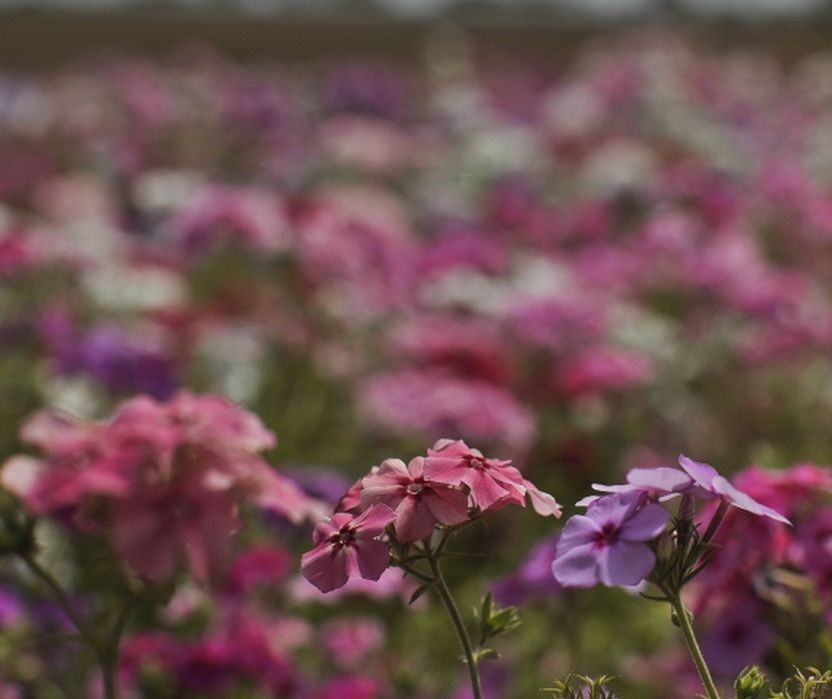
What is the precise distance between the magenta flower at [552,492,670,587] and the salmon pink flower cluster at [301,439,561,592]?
0.04m

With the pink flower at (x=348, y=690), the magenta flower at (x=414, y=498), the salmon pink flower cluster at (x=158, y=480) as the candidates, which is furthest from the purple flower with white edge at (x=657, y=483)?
the pink flower at (x=348, y=690)

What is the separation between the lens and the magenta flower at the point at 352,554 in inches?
45.4

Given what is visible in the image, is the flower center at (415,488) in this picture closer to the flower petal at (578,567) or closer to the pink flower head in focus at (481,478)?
the pink flower head in focus at (481,478)

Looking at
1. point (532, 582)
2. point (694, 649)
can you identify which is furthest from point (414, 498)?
point (532, 582)

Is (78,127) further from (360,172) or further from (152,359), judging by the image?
(152,359)

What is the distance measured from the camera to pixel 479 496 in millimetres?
1183

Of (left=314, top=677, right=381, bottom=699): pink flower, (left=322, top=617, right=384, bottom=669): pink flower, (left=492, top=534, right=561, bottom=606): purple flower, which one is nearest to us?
(left=492, top=534, right=561, bottom=606): purple flower

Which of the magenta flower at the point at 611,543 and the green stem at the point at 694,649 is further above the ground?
the magenta flower at the point at 611,543

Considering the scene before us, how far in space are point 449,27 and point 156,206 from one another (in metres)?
16.1

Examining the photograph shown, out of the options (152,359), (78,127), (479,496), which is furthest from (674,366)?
(78,127)

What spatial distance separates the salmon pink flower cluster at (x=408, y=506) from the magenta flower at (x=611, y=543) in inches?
1.7

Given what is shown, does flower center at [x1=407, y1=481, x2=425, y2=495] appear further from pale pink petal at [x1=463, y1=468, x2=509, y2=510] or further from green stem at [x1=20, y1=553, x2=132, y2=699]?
green stem at [x1=20, y1=553, x2=132, y2=699]

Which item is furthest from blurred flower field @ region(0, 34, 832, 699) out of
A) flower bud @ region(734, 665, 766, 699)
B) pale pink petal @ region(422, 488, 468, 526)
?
flower bud @ region(734, 665, 766, 699)

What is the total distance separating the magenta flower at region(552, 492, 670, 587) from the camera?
3.60ft
